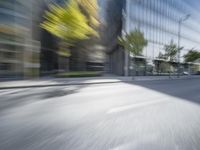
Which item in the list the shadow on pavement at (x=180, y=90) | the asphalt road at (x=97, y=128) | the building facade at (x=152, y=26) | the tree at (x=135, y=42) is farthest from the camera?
the building facade at (x=152, y=26)

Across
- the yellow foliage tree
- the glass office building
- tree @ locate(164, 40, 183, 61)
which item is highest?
the glass office building

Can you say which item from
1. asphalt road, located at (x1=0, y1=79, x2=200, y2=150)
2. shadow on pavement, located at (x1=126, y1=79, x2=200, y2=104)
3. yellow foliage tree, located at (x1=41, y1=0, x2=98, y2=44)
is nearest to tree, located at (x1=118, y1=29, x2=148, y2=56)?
yellow foliage tree, located at (x1=41, y1=0, x2=98, y2=44)

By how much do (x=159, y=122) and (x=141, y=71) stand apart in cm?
3406

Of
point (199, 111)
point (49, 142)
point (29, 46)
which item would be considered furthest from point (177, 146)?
point (29, 46)

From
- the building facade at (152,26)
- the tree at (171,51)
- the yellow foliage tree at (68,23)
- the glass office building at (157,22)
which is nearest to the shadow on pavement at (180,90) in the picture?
the yellow foliage tree at (68,23)

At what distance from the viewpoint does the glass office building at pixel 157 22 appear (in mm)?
38062

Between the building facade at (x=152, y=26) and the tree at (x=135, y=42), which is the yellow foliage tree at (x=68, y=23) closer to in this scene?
the tree at (x=135, y=42)

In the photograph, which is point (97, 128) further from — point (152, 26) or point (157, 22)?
point (157, 22)

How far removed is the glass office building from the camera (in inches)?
1499

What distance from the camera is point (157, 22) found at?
44281mm

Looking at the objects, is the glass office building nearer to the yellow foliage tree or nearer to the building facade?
the building facade

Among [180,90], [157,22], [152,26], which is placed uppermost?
[157,22]

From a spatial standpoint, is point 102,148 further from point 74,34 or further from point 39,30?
point 39,30

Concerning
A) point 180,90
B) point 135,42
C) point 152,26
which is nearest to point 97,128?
point 180,90
